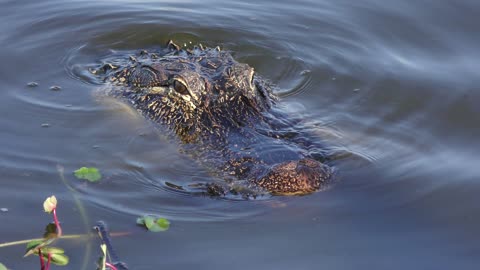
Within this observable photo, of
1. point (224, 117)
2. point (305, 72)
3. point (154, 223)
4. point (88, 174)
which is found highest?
point (305, 72)

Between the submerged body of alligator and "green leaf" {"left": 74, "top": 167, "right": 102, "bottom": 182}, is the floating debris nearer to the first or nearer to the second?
the submerged body of alligator

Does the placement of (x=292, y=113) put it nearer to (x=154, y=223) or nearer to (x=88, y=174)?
(x=88, y=174)

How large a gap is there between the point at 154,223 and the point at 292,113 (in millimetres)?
2186

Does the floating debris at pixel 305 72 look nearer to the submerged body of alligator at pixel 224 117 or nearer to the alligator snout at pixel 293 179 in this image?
the submerged body of alligator at pixel 224 117

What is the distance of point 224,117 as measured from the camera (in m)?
6.21

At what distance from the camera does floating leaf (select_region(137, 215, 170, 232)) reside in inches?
Result: 197

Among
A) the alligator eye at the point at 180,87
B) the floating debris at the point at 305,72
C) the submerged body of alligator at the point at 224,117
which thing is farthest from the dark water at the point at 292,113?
the alligator eye at the point at 180,87

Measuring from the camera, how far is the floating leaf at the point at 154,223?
5.01 metres

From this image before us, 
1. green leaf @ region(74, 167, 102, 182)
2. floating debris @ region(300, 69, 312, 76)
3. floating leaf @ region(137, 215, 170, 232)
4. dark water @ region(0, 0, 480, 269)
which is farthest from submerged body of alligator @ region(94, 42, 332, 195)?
green leaf @ region(74, 167, 102, 182)

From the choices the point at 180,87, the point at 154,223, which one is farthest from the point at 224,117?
the point at 154,223

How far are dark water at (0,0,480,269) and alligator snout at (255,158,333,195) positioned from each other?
0.07 metres

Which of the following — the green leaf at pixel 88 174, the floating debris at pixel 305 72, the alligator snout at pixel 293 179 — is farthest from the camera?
the floating debris at pixel 305 72

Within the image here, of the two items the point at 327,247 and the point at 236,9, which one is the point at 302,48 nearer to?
the point at 236,9

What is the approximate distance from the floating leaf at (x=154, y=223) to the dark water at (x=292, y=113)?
50mm
